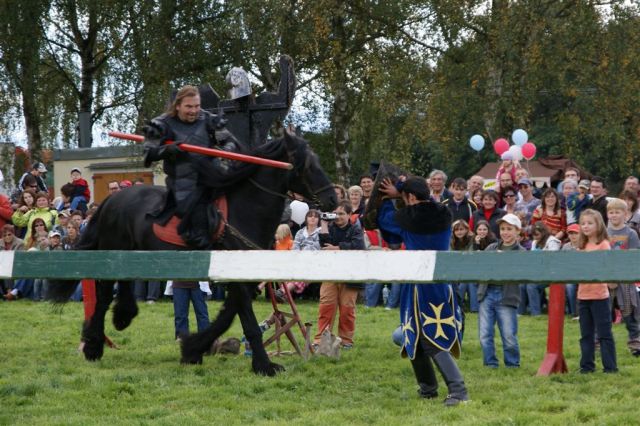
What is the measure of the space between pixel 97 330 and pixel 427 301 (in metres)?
4.16

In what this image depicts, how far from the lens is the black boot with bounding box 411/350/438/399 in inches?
282

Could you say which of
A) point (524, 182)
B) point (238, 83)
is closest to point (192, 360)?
point (238, 83)

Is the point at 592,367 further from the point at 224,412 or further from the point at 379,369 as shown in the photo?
the point at 224,412

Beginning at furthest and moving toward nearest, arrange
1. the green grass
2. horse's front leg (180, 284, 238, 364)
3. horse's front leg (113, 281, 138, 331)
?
horse's front leg (113, 281, 138, 331) < horse's front leg (180, 284, 238, 364) < the green grass

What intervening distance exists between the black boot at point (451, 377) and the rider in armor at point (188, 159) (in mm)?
2962

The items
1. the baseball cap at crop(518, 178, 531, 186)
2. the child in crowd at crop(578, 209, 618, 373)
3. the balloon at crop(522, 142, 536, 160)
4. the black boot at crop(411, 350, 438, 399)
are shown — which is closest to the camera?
the black boot at crop(411, 350, 438, 399)

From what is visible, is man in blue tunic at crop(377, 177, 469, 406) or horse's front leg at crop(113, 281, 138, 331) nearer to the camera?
man in blue tunic at crop(377, 177, 469, 406)

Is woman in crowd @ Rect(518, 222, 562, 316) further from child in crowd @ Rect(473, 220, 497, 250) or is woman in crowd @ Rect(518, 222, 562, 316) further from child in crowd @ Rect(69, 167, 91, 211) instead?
child in crowd @ Rect(69, 167, 91, 211)

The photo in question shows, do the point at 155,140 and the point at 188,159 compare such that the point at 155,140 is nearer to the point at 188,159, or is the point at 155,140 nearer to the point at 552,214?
the point at 188,159

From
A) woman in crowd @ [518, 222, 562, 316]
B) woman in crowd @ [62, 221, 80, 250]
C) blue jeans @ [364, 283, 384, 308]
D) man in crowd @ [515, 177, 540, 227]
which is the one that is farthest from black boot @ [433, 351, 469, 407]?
woman in crowd @ [62, 221, 80, 250]

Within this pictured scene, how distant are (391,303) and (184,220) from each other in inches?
239

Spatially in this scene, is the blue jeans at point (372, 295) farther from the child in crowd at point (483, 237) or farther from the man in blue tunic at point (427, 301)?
the man in blue tunic at point (427, 301)

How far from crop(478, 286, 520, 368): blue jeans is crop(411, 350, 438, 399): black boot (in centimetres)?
193

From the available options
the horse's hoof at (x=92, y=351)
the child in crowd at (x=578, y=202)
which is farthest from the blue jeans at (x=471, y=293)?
the horse's hoof at (x=92, y=351)
